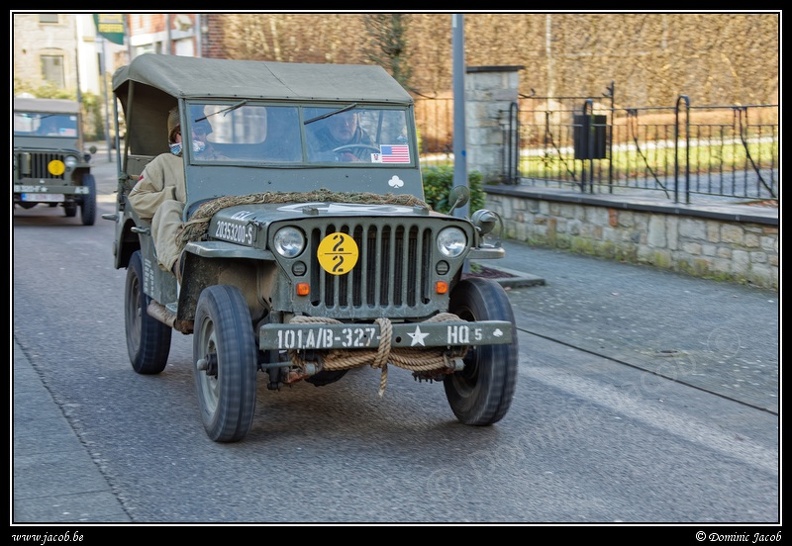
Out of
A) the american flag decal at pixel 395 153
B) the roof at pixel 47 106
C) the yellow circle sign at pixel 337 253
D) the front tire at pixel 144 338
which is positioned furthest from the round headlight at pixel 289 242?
the roof at pixel 47 106

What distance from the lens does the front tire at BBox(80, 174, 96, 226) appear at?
56.7 feet

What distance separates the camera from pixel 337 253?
5539 mm

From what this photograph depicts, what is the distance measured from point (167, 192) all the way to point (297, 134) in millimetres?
922

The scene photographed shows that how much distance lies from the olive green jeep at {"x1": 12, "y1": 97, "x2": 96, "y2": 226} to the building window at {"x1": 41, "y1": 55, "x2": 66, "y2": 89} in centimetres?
2962

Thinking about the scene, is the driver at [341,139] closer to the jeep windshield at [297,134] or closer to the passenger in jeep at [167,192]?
the jeep windshield at [297,134]

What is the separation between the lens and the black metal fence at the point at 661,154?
468 inches

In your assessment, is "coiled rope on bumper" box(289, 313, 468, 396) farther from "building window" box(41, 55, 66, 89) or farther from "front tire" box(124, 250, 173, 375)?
"building window" box(41, 55, 66, 89)

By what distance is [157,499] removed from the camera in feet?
15.7

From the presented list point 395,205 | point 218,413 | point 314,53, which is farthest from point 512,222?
point 314,53

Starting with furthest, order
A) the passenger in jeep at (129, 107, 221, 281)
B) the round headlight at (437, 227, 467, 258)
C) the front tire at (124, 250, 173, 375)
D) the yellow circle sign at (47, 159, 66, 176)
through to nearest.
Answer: the yellow circle sign at (47, 159, 66, 176), the front tire at (124, 250, 173, 375), the passenger in jeep at (129, 107, 221, 281), the round headlight at (437, 227, 467, 258)

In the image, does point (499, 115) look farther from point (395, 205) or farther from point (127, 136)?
point (395, 205)

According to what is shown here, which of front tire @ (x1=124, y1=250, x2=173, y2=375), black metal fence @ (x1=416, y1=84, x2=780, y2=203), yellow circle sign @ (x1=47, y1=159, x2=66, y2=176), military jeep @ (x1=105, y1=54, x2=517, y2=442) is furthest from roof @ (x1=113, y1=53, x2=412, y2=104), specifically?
yellow circle sign @ (x1=47, y1=159, x2=66, y2=176)

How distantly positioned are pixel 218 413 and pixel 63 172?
13.1m

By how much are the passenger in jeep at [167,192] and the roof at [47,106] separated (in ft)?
41.3
